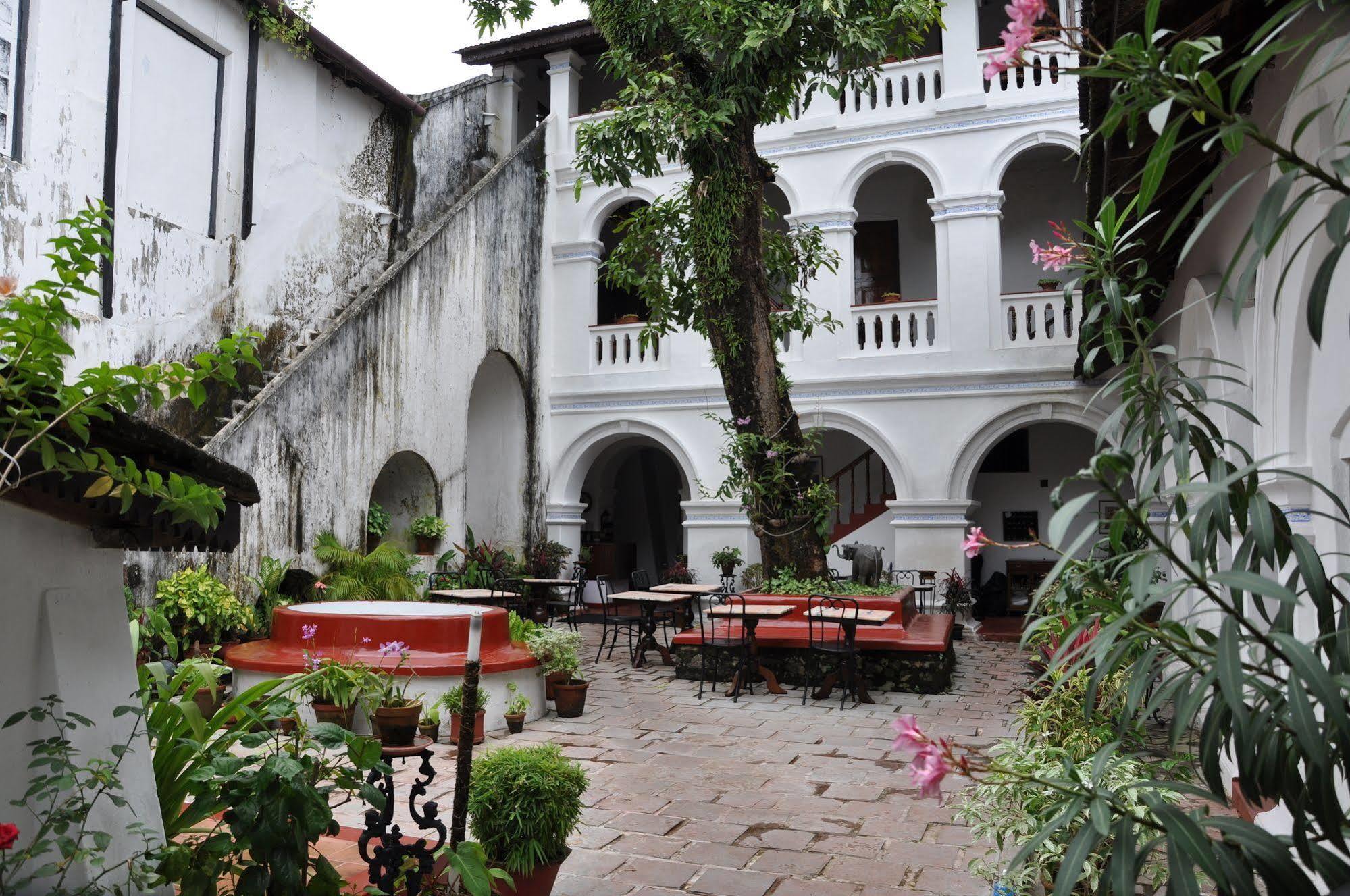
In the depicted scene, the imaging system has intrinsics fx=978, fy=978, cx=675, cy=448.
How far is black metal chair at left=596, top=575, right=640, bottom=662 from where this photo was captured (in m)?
11.5

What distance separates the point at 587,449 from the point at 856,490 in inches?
191

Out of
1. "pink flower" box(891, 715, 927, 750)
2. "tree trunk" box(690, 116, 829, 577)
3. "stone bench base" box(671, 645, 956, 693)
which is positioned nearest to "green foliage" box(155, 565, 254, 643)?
"stone bench base" box(671, 645, 956, 693)

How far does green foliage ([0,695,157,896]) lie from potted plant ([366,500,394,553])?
10.2m

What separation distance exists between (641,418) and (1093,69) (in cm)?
1488

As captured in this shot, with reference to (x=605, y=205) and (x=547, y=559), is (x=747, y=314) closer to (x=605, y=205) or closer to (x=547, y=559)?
(x=547, y=559)

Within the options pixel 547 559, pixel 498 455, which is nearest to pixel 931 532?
pixel 547 559

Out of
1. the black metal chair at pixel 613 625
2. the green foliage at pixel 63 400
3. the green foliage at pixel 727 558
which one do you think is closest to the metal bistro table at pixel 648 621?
the black metal chair at pixel 613 625

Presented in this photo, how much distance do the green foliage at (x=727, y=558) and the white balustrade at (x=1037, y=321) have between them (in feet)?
16.8

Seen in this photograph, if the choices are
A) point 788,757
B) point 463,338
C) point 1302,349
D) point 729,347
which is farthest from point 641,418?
point 1302,349

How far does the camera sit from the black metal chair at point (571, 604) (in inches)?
542

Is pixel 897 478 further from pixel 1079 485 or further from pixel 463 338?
pixel 463 338

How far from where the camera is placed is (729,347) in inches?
432

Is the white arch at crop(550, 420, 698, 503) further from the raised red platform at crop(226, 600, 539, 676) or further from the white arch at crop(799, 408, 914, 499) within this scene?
the raised red platform at crop(226, 600, 539, 676)

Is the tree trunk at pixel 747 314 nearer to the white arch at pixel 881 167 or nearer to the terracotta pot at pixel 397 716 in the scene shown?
the white arch at pixel 881 167
